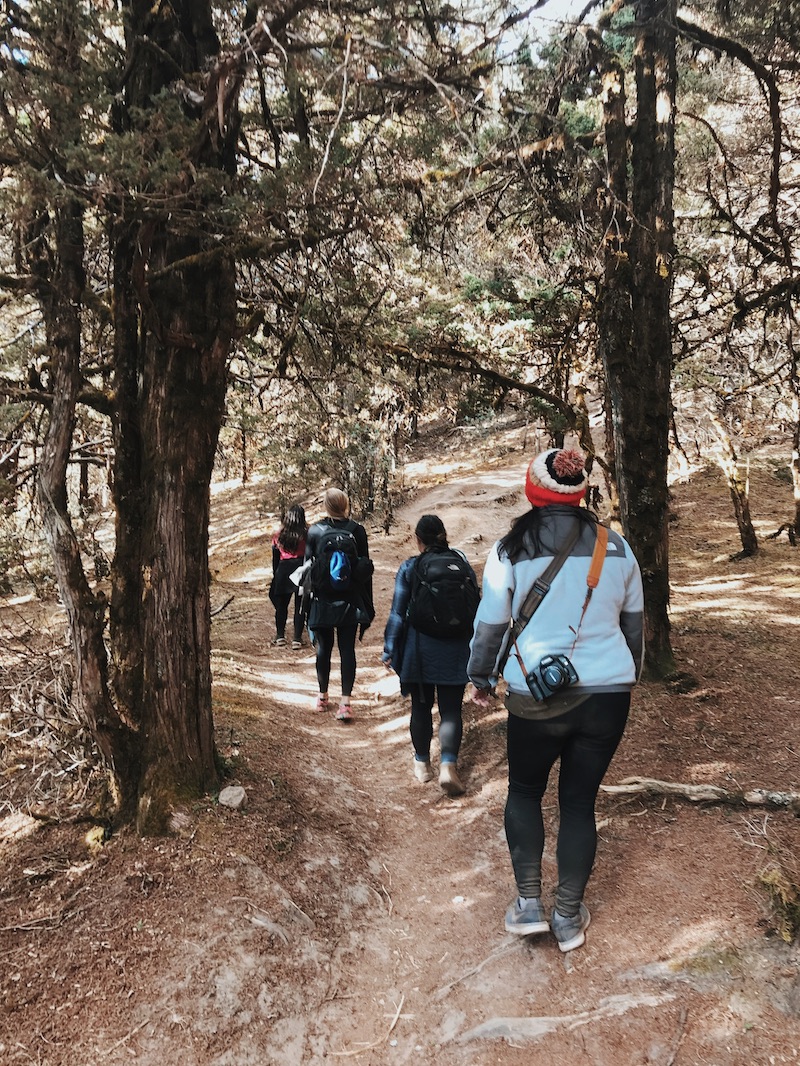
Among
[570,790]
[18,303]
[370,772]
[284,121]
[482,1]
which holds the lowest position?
[370,772]

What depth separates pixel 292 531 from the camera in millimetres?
9680

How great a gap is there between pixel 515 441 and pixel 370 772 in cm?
2539

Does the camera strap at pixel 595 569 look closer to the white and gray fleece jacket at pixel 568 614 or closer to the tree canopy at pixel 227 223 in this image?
the white and gray fleece jacket at pixel 568 614

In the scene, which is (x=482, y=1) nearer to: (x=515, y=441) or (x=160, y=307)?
(x=160, y=307)

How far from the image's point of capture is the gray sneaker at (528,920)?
11.0ft

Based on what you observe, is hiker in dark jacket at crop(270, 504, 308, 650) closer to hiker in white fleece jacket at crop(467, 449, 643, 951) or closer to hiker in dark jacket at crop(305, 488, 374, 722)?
hiker in dark jacket at crop(305, 488, 374, 722)

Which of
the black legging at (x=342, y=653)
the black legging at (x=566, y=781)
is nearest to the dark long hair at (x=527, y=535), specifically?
the black legging at (x=566, y=781)

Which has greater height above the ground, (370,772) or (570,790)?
(570,790)

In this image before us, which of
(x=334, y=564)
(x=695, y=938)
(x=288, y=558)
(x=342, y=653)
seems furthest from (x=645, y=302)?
(x=288, y=558)

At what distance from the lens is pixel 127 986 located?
9.90 feet

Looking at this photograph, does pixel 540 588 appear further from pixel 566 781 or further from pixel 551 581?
pixel 566 781

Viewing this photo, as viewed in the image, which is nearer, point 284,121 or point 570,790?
point 570,790

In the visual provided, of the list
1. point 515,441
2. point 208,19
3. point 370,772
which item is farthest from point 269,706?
point 515,441

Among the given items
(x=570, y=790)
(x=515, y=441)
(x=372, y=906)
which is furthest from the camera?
(x=515, y=441)
